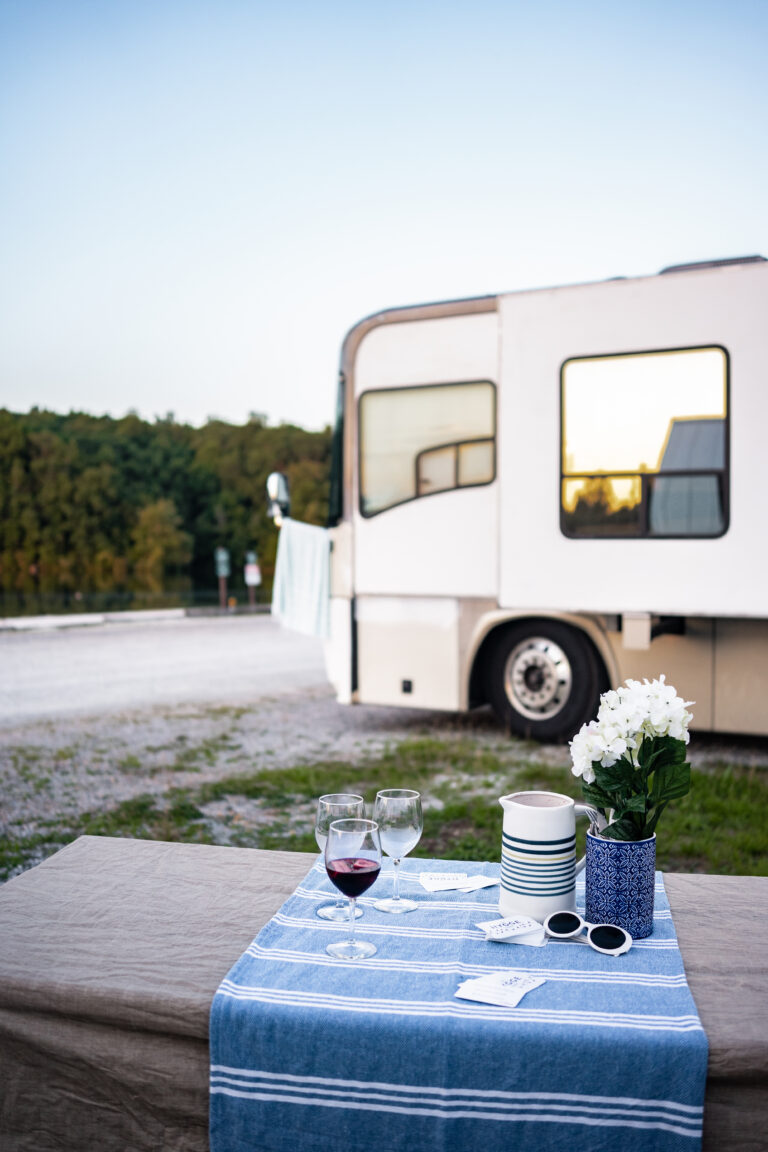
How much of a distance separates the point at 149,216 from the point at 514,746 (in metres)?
29.5

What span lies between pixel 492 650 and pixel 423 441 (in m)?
1.59

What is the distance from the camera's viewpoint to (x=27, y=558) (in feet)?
181

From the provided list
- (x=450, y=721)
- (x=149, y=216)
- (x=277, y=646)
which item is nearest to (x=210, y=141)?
(x=149, y=216)

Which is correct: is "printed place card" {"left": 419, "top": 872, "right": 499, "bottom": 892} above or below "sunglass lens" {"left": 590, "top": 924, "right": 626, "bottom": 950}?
below

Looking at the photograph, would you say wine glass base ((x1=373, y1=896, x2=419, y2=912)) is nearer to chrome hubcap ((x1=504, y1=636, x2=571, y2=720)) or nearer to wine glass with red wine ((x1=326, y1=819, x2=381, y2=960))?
wine glass with red wine ((x1=326, y1=819, x2=381, y2=960))

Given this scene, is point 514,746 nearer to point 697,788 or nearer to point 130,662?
point 697,788

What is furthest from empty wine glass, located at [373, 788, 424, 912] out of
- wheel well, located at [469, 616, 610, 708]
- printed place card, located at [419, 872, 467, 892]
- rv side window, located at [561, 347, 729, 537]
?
wheel well, located at [469, 616, 610, 708]

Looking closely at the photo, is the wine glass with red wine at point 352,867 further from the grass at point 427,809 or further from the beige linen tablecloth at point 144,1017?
the grass at point 427,809

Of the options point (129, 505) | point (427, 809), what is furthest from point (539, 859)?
point (129, 505)

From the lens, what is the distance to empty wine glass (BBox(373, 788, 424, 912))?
1.77m

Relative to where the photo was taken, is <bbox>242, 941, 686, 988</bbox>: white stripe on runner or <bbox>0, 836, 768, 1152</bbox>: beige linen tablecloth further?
<bbox>242, 941, 686, 988</bbox>: white stripe on runner

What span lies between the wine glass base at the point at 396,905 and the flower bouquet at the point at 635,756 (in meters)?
0.37

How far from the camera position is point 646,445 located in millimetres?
6320

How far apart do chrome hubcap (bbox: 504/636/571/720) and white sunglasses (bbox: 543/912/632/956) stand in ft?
17.0
